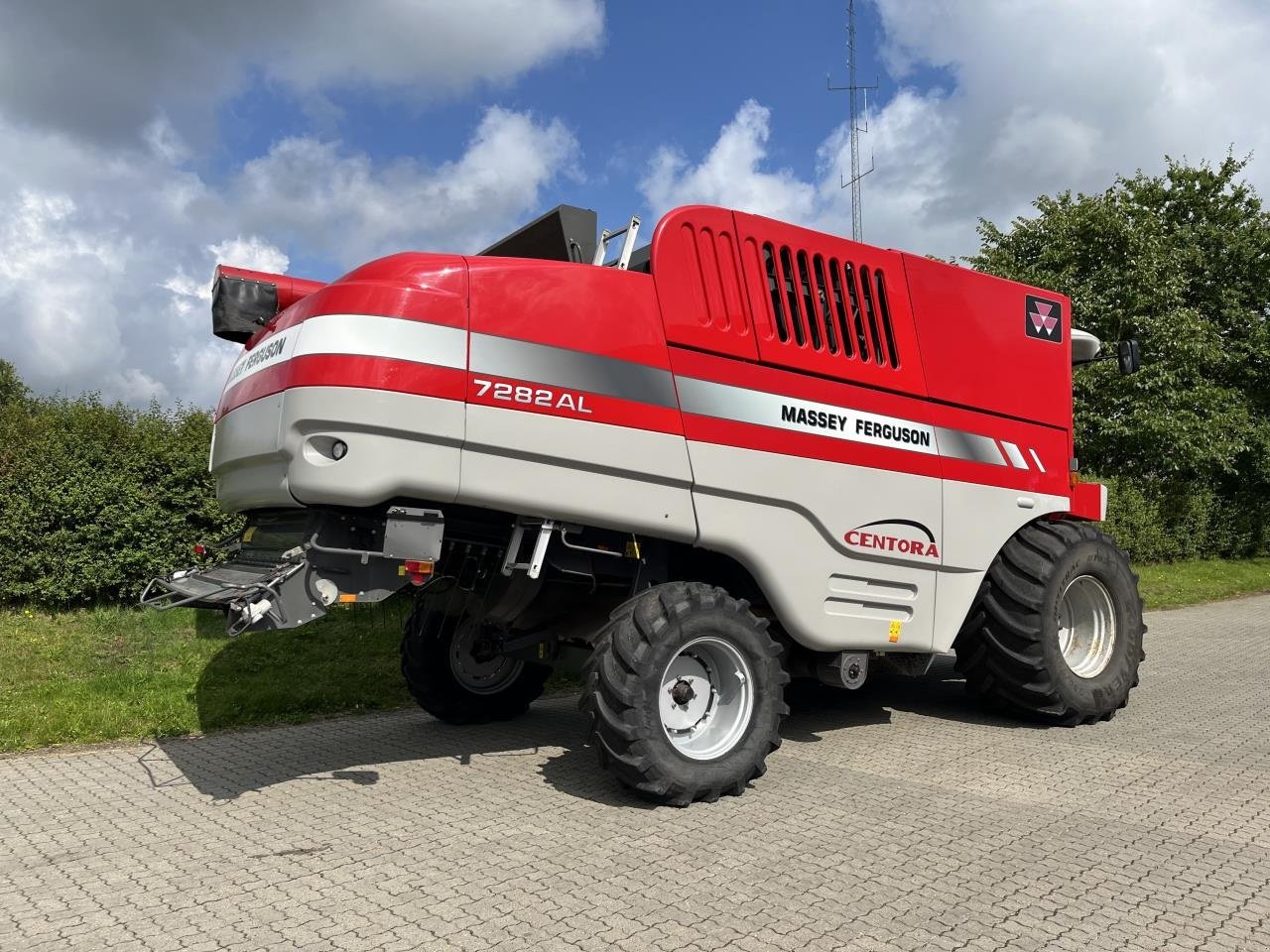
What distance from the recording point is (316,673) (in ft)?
24.8

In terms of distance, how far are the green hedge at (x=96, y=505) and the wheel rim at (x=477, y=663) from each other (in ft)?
13.9

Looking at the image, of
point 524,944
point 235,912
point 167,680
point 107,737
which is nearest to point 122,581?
point 167,680

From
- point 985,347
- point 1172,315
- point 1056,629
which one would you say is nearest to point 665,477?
point 985,347

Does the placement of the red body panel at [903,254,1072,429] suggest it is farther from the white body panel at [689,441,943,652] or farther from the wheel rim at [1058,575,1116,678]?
the wheel rim at [1058,575,1116,678]

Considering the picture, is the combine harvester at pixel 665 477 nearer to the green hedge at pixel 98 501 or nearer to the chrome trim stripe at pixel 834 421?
the chrome trim stripe at pixel 834 421

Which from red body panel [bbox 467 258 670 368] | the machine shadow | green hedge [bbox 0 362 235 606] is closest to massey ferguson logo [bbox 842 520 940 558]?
the machine shadow

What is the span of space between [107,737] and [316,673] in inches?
72.3

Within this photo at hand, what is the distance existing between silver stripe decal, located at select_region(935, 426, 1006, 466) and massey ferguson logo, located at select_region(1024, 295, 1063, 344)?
0.95 meters

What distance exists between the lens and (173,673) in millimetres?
7281

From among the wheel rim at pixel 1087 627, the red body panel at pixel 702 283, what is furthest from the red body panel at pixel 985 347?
the red body panel at pixel 702 283

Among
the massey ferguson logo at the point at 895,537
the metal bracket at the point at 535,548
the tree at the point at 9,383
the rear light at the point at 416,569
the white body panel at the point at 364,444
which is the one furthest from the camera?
the tree at the point at 9,383

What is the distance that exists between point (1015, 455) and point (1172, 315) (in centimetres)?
1636

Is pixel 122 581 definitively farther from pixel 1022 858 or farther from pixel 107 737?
pixel 1022 858

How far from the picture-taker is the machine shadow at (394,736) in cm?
508
